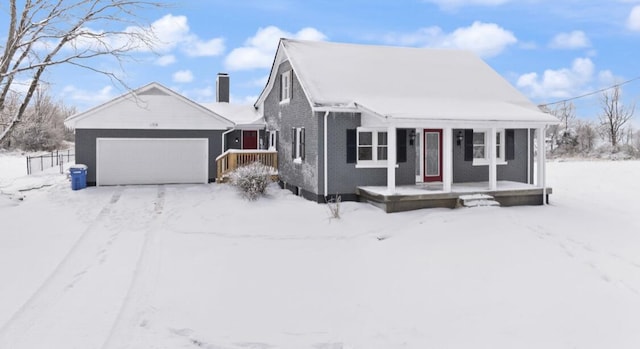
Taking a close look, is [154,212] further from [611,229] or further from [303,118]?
[611,229]

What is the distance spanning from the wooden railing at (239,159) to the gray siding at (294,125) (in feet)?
1.25

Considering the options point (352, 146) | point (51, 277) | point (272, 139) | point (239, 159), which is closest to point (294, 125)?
point (239, 159)

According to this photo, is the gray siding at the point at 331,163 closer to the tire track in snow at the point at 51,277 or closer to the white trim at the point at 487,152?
the white trim at the point at 487,152

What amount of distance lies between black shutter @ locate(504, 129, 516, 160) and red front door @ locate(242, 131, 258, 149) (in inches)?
446

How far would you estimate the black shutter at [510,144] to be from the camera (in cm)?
1657

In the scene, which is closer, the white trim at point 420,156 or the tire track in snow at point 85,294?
the tire track in snow at point 85,294

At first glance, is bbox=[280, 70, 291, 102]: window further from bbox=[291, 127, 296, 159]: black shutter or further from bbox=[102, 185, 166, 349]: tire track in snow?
bbox=[102, 185, 166, 349]: tire track in snow

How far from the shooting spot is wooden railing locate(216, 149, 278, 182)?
1825cm

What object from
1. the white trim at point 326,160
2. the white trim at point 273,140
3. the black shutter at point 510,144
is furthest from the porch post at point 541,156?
the white trim at point 273,140

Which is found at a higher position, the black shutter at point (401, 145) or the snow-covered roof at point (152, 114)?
the snow-covered roof at point (152, 114)

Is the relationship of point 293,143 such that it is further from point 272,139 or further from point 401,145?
point 401,145

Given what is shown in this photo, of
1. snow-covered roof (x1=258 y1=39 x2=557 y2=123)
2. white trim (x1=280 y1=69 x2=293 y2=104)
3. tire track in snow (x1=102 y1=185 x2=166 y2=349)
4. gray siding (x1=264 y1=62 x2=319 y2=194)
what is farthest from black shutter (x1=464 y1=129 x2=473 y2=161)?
tire track in snow (x1=102 y1=185 x2=166 y2=349)

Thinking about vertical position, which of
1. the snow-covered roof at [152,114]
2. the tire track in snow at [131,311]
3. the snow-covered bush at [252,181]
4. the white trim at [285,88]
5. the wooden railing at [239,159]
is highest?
the white trim at [285,88]

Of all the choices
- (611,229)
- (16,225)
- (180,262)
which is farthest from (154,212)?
(611,229)
